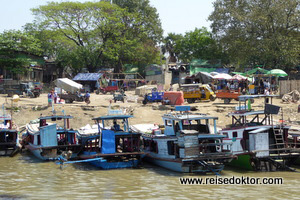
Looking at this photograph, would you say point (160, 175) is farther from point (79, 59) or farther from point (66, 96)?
point (79, 59)

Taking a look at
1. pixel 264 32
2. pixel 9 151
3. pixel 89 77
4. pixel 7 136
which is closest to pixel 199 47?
pixel 264 32

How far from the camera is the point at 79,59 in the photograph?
47062 mm

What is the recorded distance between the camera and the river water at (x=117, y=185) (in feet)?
43.5

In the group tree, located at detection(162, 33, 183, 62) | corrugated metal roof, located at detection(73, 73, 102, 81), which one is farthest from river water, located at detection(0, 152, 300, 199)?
tree, located at detection(162, 33, 183, 62)

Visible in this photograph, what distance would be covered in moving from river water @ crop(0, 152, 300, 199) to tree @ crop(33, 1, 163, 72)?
30860mm

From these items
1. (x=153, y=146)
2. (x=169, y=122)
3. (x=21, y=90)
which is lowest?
(x=153, y=146)

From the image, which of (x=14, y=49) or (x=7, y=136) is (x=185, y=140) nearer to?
(x=7, y=136)

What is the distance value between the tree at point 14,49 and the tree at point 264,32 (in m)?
22.0

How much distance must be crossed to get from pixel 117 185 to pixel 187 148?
3.11 m

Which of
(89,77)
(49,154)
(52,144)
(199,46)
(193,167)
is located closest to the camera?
(193,167)

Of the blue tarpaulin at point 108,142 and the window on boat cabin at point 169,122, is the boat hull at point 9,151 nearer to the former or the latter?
the blue tarpaulin at point 108,142

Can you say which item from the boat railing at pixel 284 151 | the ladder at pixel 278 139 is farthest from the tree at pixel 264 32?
the boat railing at pixel 284 151

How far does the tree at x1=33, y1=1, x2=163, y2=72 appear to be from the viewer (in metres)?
47.6

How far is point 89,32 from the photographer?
4884 centimetres
